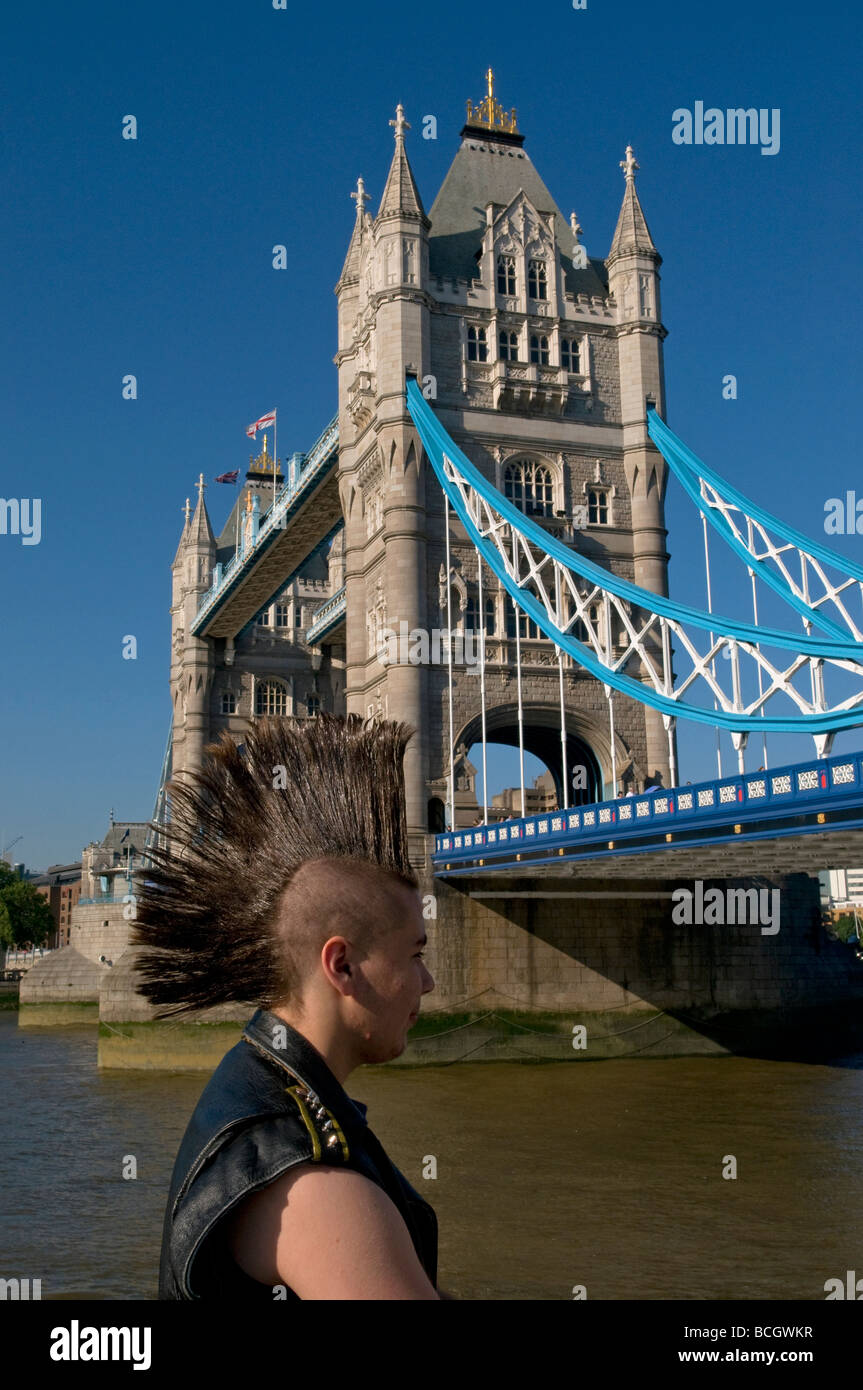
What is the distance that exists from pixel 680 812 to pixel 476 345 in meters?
16.4

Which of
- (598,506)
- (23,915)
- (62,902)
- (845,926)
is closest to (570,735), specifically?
(598,506)

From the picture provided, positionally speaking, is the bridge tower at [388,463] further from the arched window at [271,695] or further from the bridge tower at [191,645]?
the arched window at [271,695]

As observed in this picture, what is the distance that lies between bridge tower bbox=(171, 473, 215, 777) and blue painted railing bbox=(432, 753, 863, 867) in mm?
24901

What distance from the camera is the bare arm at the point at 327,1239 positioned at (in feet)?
4.20

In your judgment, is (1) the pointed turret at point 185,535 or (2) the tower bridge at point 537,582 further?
(1) the pointed turret at point 185,535


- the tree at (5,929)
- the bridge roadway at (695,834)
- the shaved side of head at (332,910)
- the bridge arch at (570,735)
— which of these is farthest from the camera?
the tree at (5,929)

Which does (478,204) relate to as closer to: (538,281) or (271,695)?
(538,281)

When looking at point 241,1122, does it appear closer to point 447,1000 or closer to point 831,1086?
point 831,1086

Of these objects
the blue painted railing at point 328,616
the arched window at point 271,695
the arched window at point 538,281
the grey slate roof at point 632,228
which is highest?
the grey slate roof at point 632,228

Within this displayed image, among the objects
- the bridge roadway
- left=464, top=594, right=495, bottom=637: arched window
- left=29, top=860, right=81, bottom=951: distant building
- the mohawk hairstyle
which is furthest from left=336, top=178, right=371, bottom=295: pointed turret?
left=29, top=860, right=81, bottom=951: distant building

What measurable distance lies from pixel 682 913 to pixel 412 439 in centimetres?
1181

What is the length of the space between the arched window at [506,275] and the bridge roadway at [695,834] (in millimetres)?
14013

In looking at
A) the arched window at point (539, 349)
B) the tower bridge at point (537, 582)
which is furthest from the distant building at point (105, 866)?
the arched window at point (539, 349)
